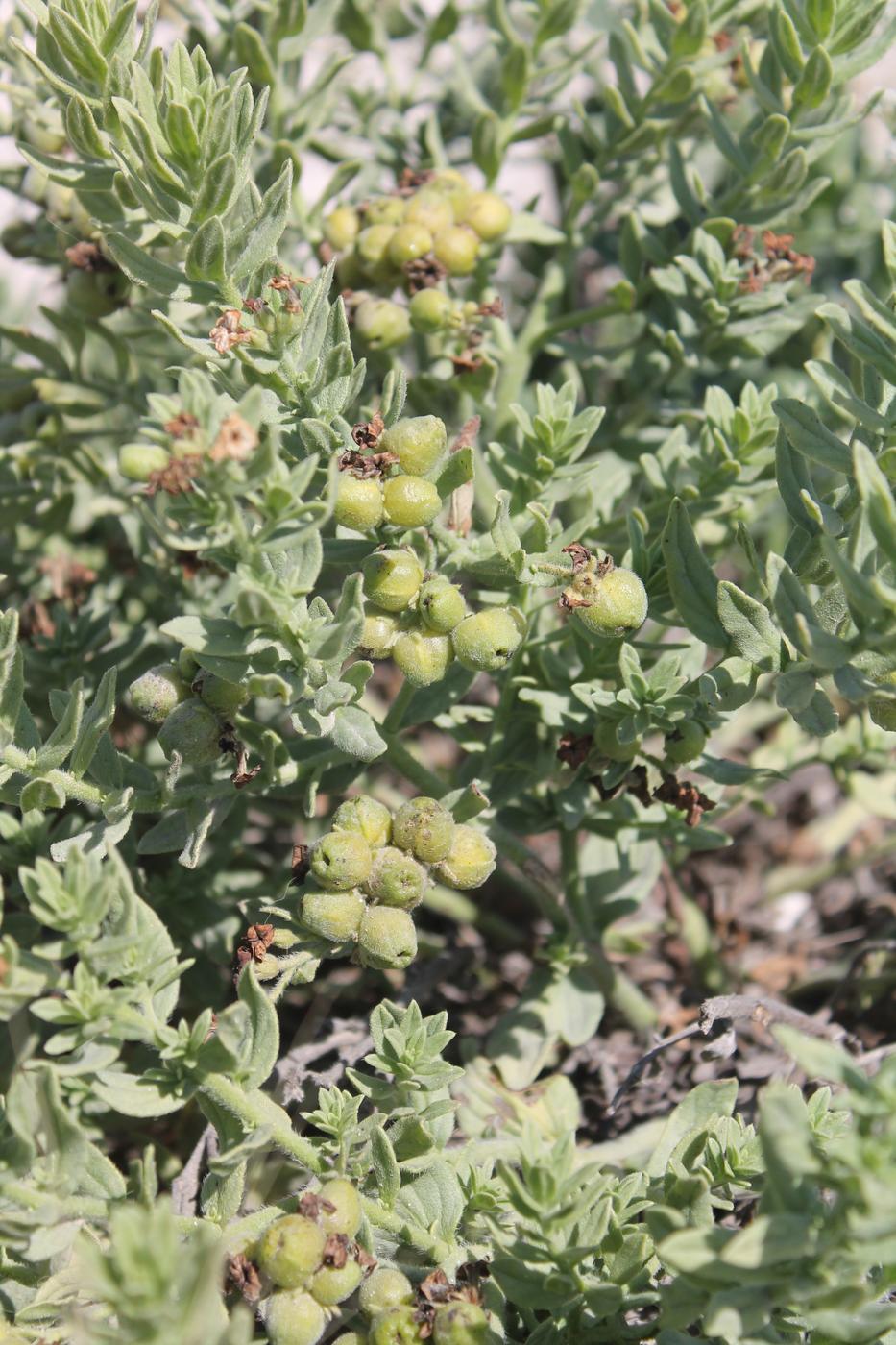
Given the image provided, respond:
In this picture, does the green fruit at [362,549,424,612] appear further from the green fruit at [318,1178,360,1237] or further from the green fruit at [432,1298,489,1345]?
the green fruit at [432,1298,489,1345]

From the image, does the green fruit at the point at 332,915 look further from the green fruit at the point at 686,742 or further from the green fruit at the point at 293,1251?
the green fruit at the point at 686,742

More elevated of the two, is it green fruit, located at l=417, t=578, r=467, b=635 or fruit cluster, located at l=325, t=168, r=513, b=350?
fruit cluster, located at l=325, t=168, r=513, b=350

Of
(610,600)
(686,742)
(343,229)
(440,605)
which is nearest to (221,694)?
(440,605)

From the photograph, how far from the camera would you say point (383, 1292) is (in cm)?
228

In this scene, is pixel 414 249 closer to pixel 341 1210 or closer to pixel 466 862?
pixel 466 862

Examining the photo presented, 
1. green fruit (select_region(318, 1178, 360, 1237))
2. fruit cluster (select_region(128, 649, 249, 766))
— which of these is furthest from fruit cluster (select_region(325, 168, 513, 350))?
green fruit (select_region(318, 1178, 360, 1237))

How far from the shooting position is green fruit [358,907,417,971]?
243cm

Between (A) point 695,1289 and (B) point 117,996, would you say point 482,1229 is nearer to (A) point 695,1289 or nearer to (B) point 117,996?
(A) point 695,1289

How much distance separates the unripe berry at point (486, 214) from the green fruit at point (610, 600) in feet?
4.21

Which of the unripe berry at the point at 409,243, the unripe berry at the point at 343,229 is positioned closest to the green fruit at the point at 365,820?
the unripe berry at the point at 409,243

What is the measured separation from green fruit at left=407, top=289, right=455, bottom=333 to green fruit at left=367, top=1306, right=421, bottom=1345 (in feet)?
7.26

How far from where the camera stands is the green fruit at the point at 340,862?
2.46m

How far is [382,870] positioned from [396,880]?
0.04 meters

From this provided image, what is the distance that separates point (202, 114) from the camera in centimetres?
239
